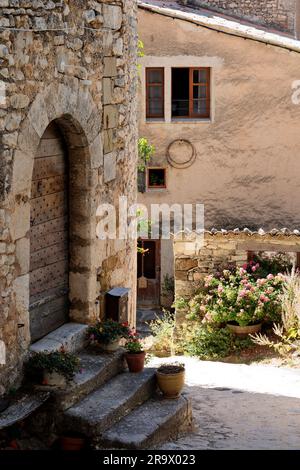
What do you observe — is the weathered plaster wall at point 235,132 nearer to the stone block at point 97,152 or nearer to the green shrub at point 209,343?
the green shrub at point 209,343

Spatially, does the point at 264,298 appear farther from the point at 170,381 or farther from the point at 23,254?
the point at 23,254

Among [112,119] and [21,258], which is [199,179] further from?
[21,258]

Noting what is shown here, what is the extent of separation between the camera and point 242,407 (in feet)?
26.3

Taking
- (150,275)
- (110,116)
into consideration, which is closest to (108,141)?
(110,116)

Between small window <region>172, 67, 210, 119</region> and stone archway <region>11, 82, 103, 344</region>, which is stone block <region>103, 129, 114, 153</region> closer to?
stone archway <region>11, 82, 103, 344</region>

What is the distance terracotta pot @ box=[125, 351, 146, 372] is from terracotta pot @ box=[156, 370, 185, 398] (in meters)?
0.26

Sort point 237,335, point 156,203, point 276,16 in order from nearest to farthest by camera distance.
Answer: point 237,335
point 156,203
point 276,16

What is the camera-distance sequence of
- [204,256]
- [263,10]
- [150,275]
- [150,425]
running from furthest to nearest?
[263,10] < [150,275] < [204,256] < [150,425]

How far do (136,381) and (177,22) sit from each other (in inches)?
391

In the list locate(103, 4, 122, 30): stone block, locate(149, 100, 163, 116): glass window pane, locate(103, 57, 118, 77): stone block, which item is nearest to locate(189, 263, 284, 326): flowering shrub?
locate(149, 100, 163, 116): glass window pane

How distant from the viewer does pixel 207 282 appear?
1261 centimetres

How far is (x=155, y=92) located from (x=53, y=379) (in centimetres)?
1043

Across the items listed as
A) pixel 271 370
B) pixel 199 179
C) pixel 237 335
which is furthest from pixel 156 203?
pixel 271 370

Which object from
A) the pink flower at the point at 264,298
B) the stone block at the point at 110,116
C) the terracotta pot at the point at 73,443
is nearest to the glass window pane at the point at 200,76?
the pink flower at the point at 264,298
